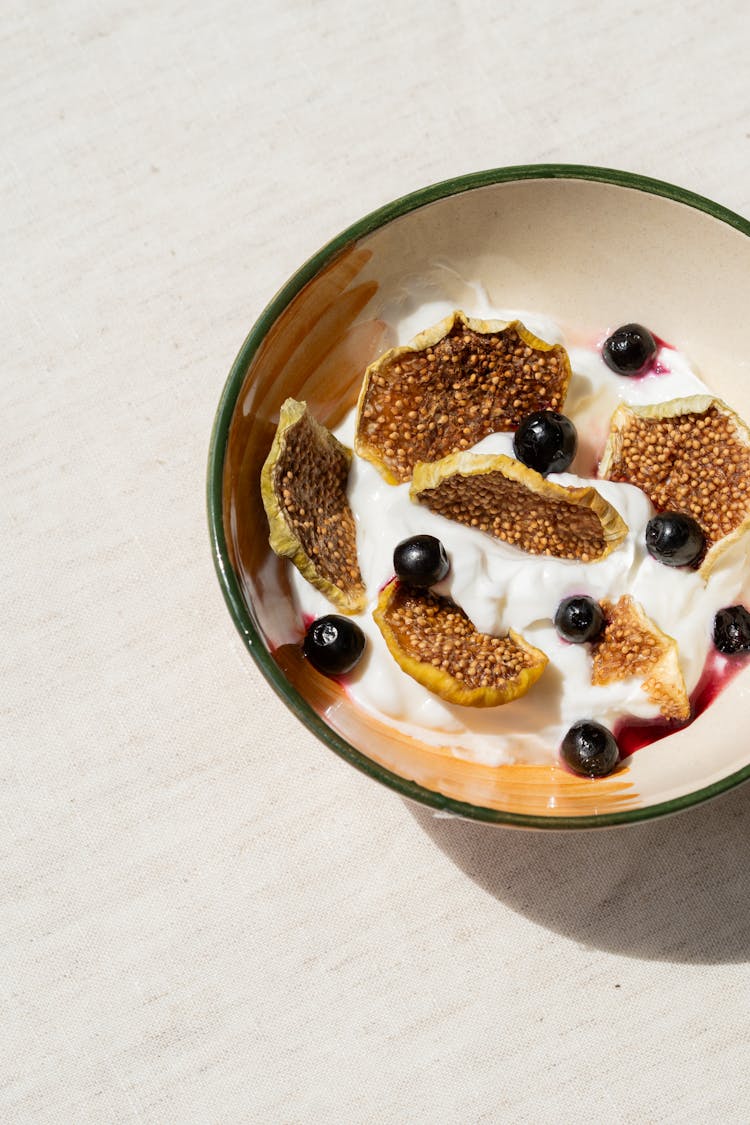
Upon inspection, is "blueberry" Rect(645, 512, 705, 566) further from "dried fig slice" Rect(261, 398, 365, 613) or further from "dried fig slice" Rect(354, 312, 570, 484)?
"dried fig slice" Rect(261, 398, 365, 613)

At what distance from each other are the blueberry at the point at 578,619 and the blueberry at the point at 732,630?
0.19 meters

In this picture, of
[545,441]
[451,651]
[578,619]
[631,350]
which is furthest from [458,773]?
[631,350]

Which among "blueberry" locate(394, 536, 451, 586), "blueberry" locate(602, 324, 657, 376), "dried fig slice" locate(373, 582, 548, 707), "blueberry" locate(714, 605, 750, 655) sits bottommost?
"blueberry" locate(714, 605, 750, 655)

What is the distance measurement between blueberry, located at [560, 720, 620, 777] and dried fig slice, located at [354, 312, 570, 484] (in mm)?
473

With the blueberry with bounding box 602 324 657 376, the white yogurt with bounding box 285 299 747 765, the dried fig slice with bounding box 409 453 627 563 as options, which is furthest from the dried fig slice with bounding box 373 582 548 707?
the blueberry with bounding box 602 324 657 376

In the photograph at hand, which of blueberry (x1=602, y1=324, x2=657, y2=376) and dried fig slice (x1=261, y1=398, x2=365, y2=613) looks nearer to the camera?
dried fig slice (x1=261, y1=398, x2=365, y2=613)

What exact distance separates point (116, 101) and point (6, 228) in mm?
311

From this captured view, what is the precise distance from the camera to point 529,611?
170cm

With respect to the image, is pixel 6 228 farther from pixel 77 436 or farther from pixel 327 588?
pixel 327 588

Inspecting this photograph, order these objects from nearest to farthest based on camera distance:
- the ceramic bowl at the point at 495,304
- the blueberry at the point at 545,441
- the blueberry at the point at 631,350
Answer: the ceramic bowl at the point at 495,304
the blueberry at the point at 545,441
the blueberry at the point at 631,350

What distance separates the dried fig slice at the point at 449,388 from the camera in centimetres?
173

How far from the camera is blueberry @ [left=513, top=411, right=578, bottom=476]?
1.69 m

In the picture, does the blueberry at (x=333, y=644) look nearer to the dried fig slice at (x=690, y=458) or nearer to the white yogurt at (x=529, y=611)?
the white yogurt at (x=529, y=611)

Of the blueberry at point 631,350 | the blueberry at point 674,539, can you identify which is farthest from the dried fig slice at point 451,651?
the blueberry at point 631,350
